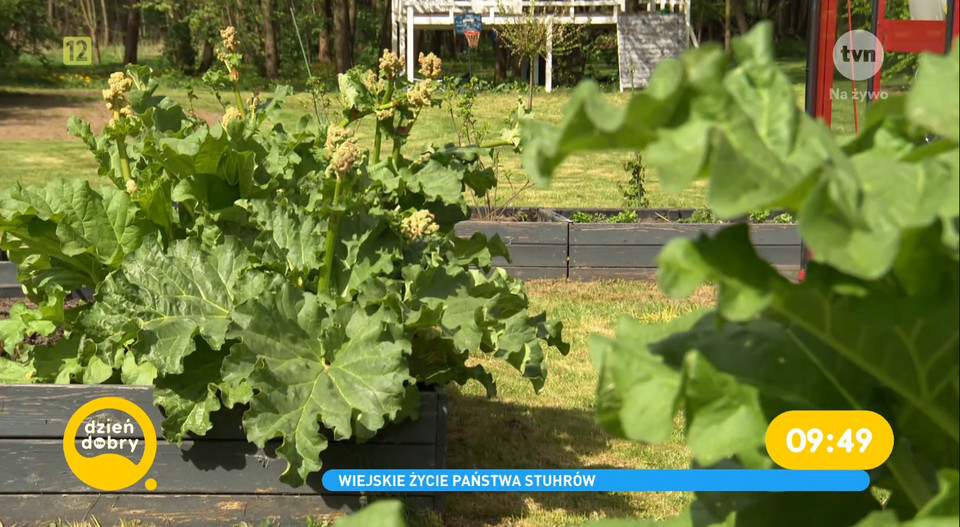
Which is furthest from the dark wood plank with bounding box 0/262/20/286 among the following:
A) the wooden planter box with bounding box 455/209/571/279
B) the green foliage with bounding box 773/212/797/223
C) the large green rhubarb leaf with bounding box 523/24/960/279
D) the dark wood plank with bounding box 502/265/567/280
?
the large green rhubarb leaf with bounding box 523/24/960/279

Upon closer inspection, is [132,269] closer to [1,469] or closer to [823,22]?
[1,469]

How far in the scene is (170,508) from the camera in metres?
3.62

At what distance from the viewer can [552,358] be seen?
6051mm

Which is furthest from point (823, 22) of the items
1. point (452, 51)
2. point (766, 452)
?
point (452, 51)

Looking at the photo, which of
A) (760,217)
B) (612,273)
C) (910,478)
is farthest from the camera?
(760,217)

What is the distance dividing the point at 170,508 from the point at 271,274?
85cm

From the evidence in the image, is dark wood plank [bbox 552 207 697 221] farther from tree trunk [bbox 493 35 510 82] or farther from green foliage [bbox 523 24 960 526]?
tree trunk [bbox 493 35 510 82]

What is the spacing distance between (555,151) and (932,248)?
8.9 inches

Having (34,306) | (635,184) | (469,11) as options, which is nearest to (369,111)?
(34,306)

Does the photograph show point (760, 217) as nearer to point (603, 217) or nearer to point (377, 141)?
point (603, 217)

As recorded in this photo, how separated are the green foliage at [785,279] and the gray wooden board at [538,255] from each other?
23.2ft

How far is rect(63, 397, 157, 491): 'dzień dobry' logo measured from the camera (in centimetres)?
358

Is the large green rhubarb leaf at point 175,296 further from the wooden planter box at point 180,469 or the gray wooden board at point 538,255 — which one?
the gray wooden board at point 538,255

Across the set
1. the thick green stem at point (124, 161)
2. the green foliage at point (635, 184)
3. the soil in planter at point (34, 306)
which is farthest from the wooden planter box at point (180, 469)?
the green foliage at point (635, 184)
